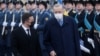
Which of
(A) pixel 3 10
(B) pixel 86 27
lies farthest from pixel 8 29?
(B) pixel 86 27

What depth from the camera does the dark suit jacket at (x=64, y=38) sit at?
8344 millimetres

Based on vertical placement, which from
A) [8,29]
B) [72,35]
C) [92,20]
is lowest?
[8,29]

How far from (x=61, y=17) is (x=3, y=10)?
24.8 feet

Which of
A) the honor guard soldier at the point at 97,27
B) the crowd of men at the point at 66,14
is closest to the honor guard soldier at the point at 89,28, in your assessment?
the crowd of men at the point at 66,14

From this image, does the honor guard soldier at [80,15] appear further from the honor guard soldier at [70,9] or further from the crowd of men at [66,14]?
the honor guard soldier at [70,9]

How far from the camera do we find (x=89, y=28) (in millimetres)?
11797

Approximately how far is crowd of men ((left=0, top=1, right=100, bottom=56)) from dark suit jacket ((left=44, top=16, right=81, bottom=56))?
759mm

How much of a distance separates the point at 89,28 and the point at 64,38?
3.53 meters

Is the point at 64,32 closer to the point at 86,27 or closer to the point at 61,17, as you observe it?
the point at 61,17

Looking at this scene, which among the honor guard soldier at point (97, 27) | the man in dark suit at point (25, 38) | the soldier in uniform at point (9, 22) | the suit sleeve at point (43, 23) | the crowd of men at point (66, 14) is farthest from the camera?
the soldier in uniform at point (9, 22)

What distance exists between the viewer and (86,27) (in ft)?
39.3

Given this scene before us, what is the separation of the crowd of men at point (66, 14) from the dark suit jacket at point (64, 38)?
2.49 feet

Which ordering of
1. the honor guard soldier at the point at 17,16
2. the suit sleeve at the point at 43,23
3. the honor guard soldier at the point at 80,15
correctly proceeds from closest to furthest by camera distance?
the honor guard soldier at the point at 80,15
the suit sleeve at the point at 43,23
the honor guard soldier at the point at 17,16

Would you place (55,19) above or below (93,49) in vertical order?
above
